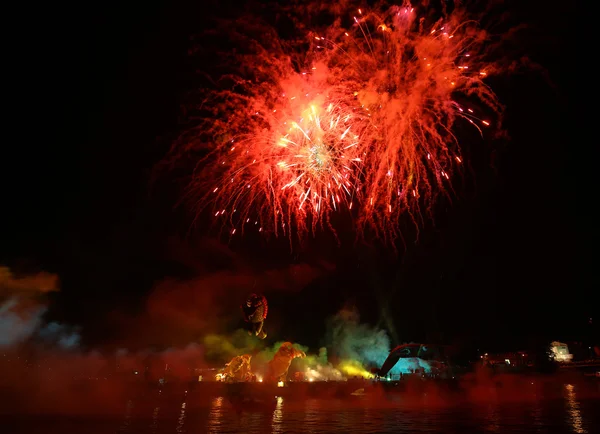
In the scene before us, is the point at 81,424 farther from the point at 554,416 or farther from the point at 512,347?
the point at 512,347


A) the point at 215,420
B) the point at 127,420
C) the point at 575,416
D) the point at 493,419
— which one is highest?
the point at 575,416

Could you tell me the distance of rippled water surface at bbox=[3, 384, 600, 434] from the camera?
10773 millimetres

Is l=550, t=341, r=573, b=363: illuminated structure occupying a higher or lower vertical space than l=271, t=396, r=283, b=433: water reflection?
higher

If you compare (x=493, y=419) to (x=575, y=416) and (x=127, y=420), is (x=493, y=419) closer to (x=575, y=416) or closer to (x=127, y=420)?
(x=575, y=416)

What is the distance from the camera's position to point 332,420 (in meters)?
12.5

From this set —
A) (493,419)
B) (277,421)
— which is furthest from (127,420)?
(493,419)

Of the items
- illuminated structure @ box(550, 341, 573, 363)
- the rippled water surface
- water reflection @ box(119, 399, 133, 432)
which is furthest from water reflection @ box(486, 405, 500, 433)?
illuminated structure @ box(550, 341, 573, 363)

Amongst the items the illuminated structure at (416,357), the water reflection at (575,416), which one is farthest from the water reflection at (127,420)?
the illuminated structure at (416,357)

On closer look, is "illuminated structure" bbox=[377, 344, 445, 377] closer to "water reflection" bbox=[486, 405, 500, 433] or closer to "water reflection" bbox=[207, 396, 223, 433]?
Answer: "water reflection" bbox=[486, 405, 500, 433]

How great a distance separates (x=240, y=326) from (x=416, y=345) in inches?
586

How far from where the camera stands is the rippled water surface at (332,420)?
1077 cm

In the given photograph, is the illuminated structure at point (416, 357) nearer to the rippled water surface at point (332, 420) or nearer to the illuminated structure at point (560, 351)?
the illuminated structure at point (560, 351)

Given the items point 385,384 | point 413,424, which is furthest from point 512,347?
point 413,424

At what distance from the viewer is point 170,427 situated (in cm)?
1132
